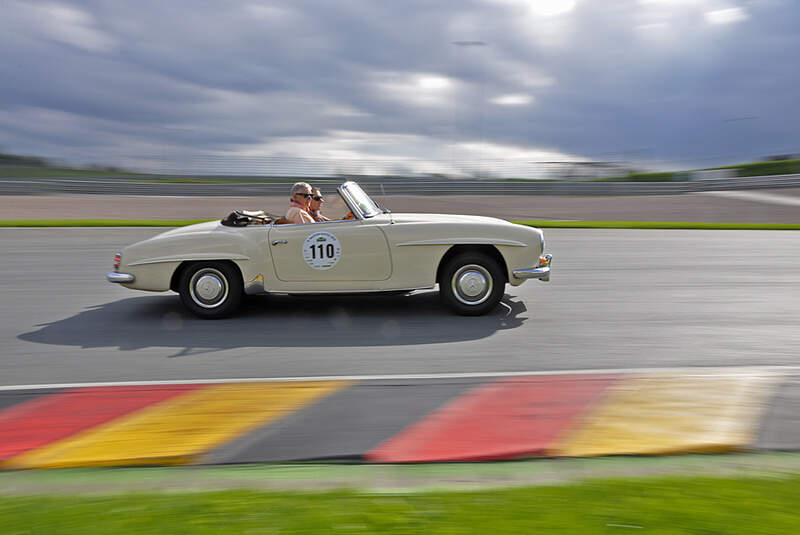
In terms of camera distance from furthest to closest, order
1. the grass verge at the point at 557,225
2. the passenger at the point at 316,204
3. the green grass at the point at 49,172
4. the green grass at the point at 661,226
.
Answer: the green grass at the point at 49,172, the green grass at the point at 661,226, the grass verge at the point at 557,225, the passenger at the point at 316,204

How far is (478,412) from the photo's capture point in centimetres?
418

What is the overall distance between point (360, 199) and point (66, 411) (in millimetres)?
3498

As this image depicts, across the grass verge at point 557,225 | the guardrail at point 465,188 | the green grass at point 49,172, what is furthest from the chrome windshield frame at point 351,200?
the green grass at point 49,172

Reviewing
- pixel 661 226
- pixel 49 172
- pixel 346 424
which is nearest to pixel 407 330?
pixel 346 424

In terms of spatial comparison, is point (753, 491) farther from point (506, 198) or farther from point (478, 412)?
point (506, 198)

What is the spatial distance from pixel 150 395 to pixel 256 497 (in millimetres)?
1936

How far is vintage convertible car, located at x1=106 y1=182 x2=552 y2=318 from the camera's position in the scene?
21.5ft

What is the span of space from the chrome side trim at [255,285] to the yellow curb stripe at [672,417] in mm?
3487

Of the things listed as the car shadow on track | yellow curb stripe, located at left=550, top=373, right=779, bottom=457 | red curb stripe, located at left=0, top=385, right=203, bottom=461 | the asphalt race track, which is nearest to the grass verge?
the asphalt race track

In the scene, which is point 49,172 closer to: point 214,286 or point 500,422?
point 214,286

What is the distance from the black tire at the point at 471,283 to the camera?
6652 mm

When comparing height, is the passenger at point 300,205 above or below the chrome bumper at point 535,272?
above

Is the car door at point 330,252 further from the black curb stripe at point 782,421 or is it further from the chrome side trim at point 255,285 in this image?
the black curb stripe at point 782,421

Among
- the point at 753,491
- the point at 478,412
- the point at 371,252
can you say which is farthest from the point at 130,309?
the point at 753,491
